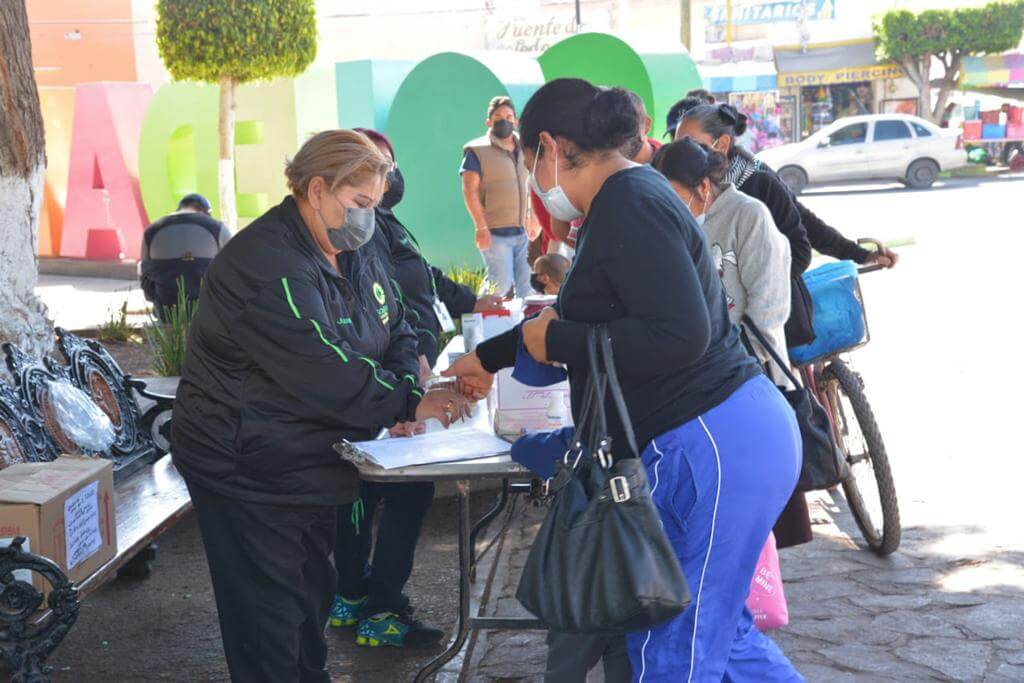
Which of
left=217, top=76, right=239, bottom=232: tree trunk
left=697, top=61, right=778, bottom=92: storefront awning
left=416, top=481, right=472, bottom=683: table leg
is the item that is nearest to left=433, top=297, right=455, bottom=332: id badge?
left=416, top=481, right=472, bottom=683: table leg

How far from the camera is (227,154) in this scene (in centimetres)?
1474

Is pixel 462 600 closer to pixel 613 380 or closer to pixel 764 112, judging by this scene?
pixel 613 380

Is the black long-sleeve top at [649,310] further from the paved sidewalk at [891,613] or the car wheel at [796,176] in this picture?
the car wheel at [796,176]

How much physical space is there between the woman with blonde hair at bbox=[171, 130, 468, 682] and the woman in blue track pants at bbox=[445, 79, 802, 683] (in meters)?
0.68

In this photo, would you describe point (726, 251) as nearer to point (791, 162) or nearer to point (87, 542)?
point (87, 542)

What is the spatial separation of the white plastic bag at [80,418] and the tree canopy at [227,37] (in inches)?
374

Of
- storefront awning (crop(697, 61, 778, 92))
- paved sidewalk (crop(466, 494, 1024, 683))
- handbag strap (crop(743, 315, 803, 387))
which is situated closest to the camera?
handbag strap (crop(743, 315, 803, 387))

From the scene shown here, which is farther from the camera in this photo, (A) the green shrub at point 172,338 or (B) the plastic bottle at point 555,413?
(A) the green shrub at point 172,338

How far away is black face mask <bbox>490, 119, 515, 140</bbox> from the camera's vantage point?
9305mm

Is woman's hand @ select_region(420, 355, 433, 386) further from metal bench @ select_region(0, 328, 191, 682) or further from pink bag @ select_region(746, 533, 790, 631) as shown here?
pink bag @ select_region(746, 533, 790, 631)

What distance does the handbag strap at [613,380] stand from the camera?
2.62 m

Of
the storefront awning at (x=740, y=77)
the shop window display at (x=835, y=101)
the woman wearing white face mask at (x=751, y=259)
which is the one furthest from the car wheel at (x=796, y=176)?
the woman wearing white face mask at (x=751, y=259)

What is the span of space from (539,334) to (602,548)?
1.71ft

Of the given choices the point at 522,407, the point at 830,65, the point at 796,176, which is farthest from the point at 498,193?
the point at 830,65
